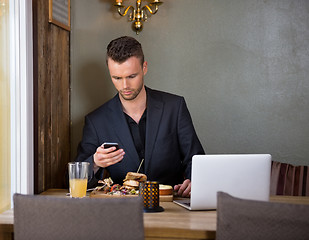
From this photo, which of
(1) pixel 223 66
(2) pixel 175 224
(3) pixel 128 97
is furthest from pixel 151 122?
(2) pixel 175 224

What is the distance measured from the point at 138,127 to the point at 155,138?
0.14m

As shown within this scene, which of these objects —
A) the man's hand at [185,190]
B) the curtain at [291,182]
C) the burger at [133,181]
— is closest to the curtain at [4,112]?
the burger at [133,181]

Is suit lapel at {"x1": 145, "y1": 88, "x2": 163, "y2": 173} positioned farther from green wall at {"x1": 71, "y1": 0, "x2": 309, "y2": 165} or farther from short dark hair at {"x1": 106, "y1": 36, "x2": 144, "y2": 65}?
green wall at {"x1": 71, "y1": 0, "x2": 309, "y2": 165}

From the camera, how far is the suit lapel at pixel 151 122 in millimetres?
2740

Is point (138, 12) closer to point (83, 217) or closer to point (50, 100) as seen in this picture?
point (50, 100)

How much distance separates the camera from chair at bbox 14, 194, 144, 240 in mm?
1341

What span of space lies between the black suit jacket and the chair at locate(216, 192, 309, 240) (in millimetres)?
1325

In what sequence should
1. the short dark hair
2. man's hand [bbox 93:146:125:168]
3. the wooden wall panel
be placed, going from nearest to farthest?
man's hand [bbox 93:146:125:168], the wooden wall panel, the short dark hair

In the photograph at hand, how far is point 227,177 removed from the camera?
189cm

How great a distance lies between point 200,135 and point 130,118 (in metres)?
0.68

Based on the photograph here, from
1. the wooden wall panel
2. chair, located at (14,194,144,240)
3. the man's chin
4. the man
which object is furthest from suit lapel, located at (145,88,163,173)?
chair, located at (14,194,144,240)

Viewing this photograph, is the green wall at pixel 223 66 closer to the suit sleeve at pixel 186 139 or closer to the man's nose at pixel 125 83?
the suit sleeve at pixel 186 139

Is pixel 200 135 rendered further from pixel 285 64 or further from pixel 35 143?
pixel 35 143

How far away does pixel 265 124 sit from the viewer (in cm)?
320
